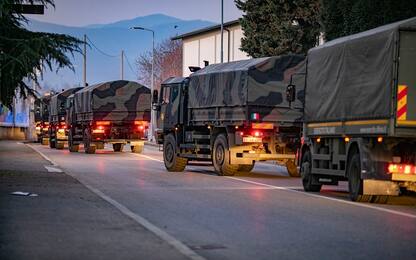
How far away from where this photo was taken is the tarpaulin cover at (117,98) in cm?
4244

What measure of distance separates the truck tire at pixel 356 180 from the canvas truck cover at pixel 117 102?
1047 inches

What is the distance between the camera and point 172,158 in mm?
27969

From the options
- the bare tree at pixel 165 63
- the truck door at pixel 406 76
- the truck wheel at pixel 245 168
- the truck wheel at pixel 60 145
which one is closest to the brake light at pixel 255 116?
the truck wheel at pixel 245 168

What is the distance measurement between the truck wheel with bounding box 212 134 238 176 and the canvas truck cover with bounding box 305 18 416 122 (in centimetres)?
550

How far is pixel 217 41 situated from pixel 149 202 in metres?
51.1

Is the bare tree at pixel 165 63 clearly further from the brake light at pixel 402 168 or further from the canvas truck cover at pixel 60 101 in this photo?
the brake light at pixel 402 168

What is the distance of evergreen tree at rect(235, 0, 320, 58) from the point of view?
44.2 m

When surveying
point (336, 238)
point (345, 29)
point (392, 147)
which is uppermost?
point (345, 29)

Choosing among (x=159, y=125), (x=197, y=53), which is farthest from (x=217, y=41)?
(x=159, y=125)

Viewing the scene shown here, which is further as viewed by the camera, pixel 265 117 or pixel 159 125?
pixel 159 125

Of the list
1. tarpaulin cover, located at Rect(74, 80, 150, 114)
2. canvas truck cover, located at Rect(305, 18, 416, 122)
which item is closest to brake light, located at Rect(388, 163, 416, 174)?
canvas truck cover, located at Rect(305, 18, 416, 122)

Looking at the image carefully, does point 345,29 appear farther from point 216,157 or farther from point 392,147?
point 392,147

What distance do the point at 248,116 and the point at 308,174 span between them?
16.1 ft

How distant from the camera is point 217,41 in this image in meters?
66.8
